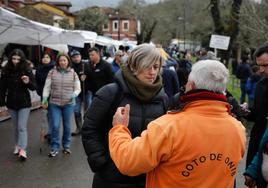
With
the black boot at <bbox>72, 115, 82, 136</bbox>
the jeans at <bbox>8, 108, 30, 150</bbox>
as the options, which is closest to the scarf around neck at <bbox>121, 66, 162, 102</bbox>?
the jeans at <bbox>8, 108, 30, 150</bbox>

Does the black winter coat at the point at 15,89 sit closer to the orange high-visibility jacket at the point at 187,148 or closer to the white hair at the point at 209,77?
the orange high-visibility jacket at the point at 187,148

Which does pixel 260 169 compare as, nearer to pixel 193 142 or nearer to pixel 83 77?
pixel 193 142

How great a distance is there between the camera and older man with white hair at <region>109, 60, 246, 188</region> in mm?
2047

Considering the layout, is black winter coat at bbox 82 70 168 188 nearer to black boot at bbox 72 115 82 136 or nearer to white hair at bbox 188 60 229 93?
white hair at bbox 188 60 229 93

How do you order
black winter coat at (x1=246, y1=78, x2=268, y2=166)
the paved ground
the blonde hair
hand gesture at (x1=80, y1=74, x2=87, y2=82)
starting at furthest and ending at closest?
hand gesture at (x1=80, y1=74, x2=87, y2=82)
the paved ground
black winter coat at (x1=246, y1=78, x2=268, y2=166)
the blonde hair

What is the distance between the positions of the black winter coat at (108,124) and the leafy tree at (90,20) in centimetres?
5550

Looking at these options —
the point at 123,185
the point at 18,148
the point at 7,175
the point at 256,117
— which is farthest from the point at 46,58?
the point at 123,185

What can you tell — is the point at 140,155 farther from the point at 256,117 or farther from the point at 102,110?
the point at 256,117

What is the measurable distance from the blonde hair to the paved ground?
326cm

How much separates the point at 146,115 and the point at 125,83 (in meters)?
0.27

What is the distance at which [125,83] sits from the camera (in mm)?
2799

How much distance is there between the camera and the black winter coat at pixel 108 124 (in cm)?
279

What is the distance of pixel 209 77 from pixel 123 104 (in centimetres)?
85

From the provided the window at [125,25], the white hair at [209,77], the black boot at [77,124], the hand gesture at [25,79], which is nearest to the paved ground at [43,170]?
the black boot at [77,124]
